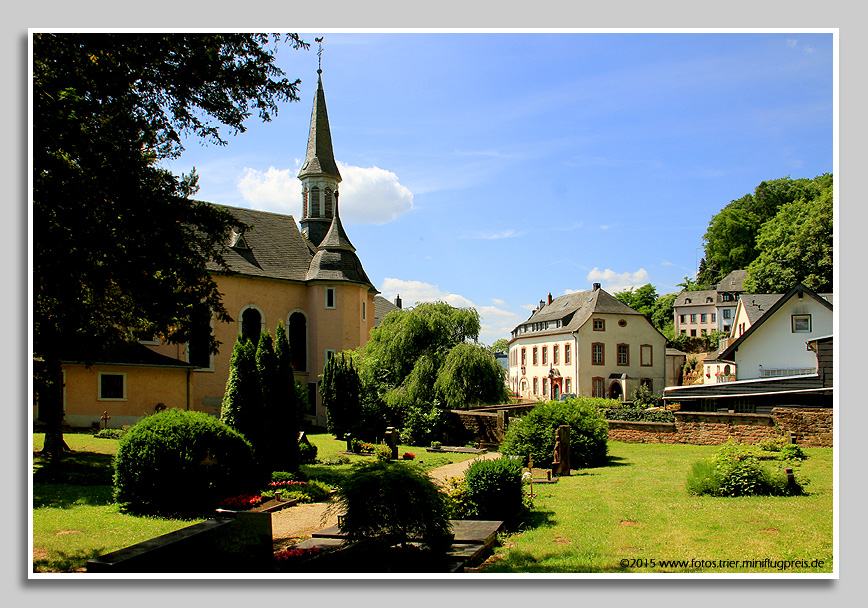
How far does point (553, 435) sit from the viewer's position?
16453 mm

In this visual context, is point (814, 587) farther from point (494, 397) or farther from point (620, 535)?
point (494, 397)

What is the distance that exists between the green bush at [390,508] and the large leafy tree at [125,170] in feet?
15.2

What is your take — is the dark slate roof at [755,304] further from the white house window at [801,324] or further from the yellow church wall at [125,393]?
the yellow church wall at [125,393]

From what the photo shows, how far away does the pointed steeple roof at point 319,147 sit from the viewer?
40.0 meters

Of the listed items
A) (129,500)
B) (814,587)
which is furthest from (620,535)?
(129,500)

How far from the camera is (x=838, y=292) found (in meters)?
7.15

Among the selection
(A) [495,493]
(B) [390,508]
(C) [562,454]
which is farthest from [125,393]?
(B) [390,508]

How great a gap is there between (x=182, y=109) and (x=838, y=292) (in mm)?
9644

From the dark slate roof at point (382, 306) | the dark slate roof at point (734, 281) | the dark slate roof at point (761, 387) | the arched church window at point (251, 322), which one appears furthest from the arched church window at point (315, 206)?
the dark slate roof at point (734, 281)

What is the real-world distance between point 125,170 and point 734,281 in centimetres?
4944

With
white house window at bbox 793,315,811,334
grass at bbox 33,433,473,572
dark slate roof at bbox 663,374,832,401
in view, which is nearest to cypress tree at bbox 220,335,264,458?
grass at bbox 33,433,473,572

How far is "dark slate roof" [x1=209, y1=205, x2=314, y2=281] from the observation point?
111 feet

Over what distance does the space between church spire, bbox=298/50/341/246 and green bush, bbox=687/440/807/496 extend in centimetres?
3192

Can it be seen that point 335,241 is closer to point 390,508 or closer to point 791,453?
point 791,453
